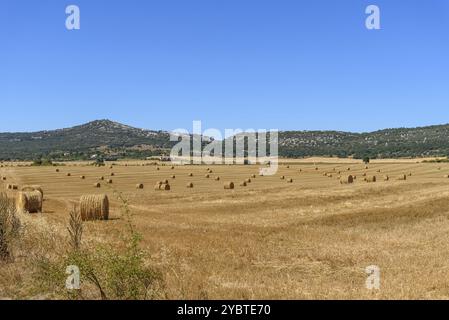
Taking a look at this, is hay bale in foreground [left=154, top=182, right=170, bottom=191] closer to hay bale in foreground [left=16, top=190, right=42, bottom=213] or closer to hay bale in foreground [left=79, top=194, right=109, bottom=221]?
hay bale in foreground [left=16, top=190, right=42, bottom=213]

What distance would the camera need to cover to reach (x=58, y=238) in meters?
14.9

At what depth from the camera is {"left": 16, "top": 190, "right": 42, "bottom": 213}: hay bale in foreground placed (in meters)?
27.3

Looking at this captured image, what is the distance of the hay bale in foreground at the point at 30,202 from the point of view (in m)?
27.3

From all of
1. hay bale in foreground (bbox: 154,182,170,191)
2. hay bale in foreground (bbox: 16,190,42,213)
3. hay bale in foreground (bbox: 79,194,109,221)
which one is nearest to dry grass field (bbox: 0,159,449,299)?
hay bale in foreground (bbox: 16,190,42,213)

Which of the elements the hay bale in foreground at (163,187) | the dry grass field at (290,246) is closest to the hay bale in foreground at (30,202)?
the dry grass field at (290,246)

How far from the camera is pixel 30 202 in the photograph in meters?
27.5

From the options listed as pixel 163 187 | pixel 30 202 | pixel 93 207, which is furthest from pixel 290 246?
pixel 163 187

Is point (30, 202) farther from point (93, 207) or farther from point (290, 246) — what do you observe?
point (290, 246)

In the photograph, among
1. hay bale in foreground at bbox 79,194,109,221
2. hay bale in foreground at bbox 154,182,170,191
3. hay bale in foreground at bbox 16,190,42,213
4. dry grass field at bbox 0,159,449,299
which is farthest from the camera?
hay bale in foreground at bbox 154,182,170,191

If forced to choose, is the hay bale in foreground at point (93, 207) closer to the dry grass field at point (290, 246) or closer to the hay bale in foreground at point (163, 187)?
the dry grass field at point (290, 246)
